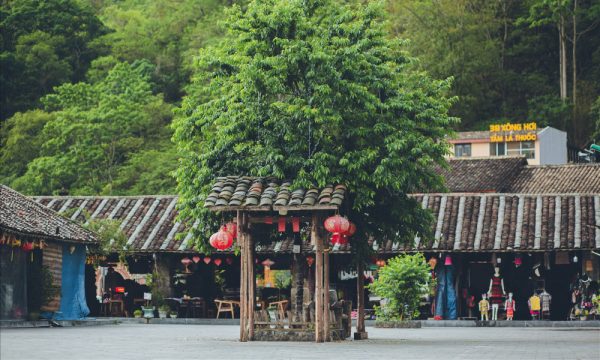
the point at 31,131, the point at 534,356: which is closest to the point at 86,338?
the point at 534,356

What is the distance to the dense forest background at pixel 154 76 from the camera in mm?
63094

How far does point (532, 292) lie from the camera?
3947 centimetres

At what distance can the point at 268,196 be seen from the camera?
2284 cm

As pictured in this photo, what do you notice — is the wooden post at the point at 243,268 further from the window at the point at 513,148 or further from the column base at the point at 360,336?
the window at the point at 513,148

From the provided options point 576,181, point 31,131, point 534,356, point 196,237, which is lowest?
point 534,356

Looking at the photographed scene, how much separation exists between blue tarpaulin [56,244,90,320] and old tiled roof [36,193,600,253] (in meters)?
3.22

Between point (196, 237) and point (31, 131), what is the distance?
140ft

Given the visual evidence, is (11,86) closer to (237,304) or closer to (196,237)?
(237,304)

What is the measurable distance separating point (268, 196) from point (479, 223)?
17.3 meters

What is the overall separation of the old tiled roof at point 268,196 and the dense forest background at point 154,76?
38430 mm

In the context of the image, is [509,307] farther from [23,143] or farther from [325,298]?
[23,143]

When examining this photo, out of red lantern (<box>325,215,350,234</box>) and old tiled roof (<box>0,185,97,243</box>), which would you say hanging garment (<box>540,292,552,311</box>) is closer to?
old tiled roof (<box>0,185,97,243</box>)

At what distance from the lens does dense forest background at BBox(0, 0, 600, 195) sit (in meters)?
63.1

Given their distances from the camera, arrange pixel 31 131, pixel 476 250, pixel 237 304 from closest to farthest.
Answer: pixel 476 250 < pixel 237 304 < pixel 31 131
